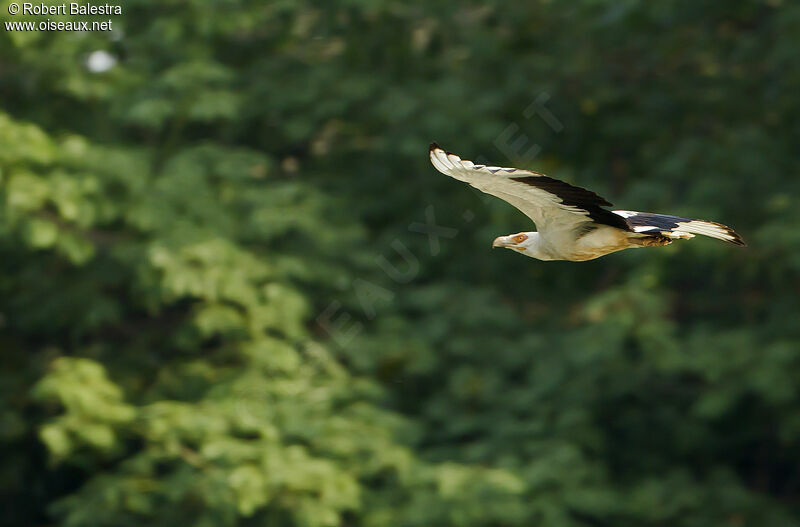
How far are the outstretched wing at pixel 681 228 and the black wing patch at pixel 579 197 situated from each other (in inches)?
8.0

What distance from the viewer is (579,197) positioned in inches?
180

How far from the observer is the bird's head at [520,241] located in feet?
17.3

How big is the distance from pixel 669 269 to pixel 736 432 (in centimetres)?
172

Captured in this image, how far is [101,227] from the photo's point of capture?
9750 millimetres

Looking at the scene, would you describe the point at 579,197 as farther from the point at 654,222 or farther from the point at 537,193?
the point at 654,222

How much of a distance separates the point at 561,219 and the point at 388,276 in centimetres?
527

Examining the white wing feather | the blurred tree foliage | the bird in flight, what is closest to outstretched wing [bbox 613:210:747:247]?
the bird in flight

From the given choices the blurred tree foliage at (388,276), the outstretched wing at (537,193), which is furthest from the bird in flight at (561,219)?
the blurred tree foliage at (388,276)

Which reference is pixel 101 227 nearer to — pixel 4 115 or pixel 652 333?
pixel 4 115

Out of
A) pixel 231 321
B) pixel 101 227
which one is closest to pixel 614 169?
Result: pixel 231 321

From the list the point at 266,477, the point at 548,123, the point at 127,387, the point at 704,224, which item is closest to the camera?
the point at 704,224

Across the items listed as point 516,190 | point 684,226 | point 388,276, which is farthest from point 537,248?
point 388,276

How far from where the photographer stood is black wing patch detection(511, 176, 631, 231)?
4.39m

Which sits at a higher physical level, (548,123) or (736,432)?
(548,123)
